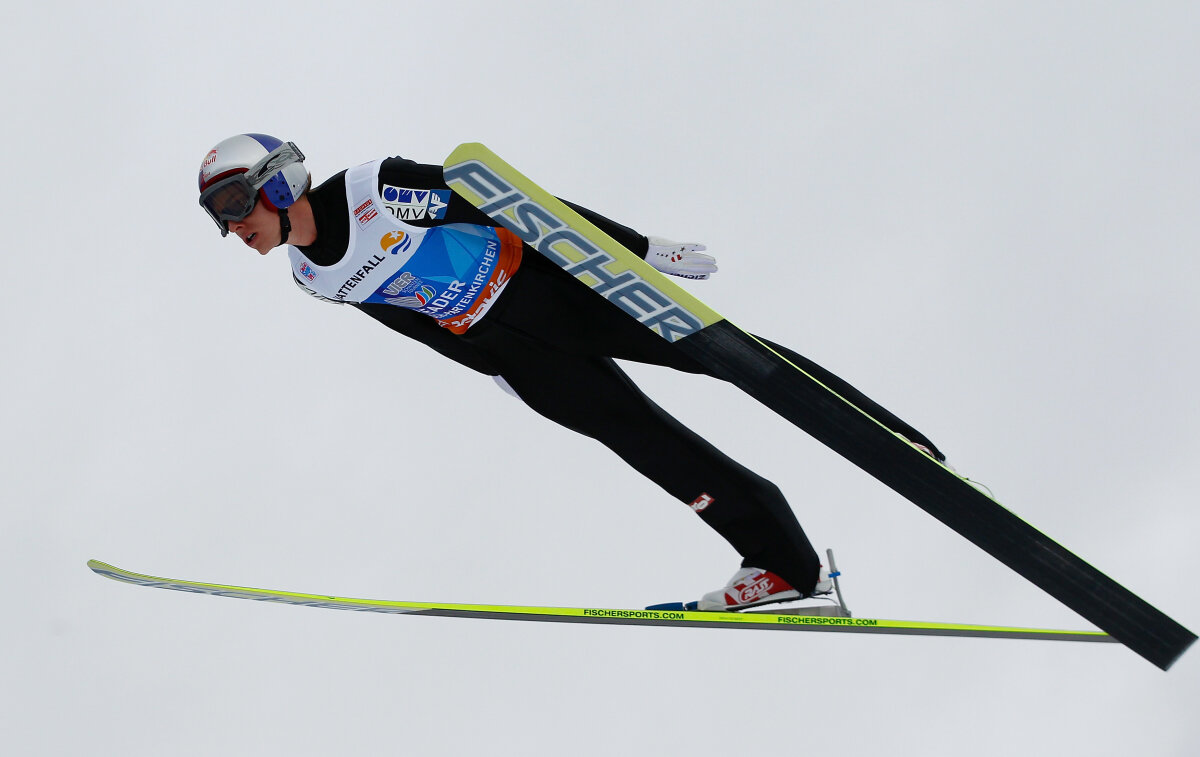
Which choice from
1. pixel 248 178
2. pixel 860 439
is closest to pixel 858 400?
pixel 860 439

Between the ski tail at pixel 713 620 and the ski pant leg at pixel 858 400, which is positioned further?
the ski tail at pixel 713 620

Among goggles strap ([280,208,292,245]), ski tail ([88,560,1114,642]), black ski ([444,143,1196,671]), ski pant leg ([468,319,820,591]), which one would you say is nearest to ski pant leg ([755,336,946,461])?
black ski ([444,143,1196,671])

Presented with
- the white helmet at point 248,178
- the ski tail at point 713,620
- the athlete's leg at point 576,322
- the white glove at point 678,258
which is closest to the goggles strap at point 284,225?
the white helmet at point 248,178

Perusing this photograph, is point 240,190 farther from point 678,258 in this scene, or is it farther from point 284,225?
point 678,258

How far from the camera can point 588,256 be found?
3.12 metres

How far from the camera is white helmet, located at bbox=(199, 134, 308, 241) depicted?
10.7ft

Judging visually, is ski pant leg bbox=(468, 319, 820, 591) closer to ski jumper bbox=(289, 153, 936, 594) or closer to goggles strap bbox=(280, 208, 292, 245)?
ski jumper bbox=(289, 153, 936, 594)

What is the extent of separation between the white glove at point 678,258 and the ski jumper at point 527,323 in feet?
0.20

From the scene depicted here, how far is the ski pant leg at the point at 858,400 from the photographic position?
344cm

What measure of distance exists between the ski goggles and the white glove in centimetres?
115

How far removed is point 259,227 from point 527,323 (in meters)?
0.87

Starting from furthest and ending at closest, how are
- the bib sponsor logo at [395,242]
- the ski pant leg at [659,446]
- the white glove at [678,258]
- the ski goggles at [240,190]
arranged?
the ski pant leg at [659,446], the white glove at [678,258], the bib sponsor logo at [395,242], the ski goggles at [240,190]

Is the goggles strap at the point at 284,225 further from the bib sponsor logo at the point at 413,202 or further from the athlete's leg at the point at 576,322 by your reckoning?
the athlete's leg at the point at 576,322

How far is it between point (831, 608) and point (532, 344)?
4.42 feet
